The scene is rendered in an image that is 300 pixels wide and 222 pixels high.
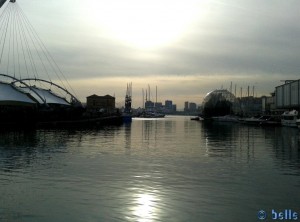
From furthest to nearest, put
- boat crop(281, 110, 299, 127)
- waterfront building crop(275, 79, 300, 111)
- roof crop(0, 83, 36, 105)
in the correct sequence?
1. waterfront building crop(275, 79, 300, 111)
2. boat crop(281, 110, 299, 127)
3. roof crop(0, 83, 36, 105)

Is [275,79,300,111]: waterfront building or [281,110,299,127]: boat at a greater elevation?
[275,79,300,111]: waterfront building

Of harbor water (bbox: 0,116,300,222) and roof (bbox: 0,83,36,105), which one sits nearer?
harbor water (bbox: 0,116,300,222)

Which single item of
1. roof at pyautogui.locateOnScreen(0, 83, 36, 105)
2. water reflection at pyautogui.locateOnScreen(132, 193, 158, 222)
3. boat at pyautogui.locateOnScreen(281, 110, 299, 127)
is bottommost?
water reflection at pyautogui.locateOnScreen(132, 193, 158, 222)

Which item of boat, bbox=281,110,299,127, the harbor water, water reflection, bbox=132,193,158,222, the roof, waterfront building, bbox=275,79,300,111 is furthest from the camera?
waterfront building, bbox=275,79,300,111

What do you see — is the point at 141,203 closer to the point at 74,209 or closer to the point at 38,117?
the point at 74,209

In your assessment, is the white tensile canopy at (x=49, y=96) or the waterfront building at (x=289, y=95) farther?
the waterfront building at (x=289, y=95)

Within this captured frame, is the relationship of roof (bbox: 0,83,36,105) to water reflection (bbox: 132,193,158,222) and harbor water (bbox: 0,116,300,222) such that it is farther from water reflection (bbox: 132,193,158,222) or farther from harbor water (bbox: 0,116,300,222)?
water reflection (bbox: 132,193,158,222)

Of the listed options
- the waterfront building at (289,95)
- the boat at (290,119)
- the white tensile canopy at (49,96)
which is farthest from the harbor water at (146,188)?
the waterfront building at (289,95)

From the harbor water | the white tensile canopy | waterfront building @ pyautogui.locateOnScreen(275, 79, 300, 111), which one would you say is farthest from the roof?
waterfront building @ pyautogui.locateOnScreen(275, 79, 300, 111)

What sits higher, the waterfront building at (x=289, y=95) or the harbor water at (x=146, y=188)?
the waterfront building at (x=289, y=95)

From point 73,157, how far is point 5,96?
6680 centimetres

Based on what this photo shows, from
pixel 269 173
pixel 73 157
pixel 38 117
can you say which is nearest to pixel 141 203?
pixel 269 173

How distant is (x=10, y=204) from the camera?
15.0 meters

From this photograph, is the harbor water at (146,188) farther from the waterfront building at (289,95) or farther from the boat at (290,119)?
the waterfront building at (289,95)
